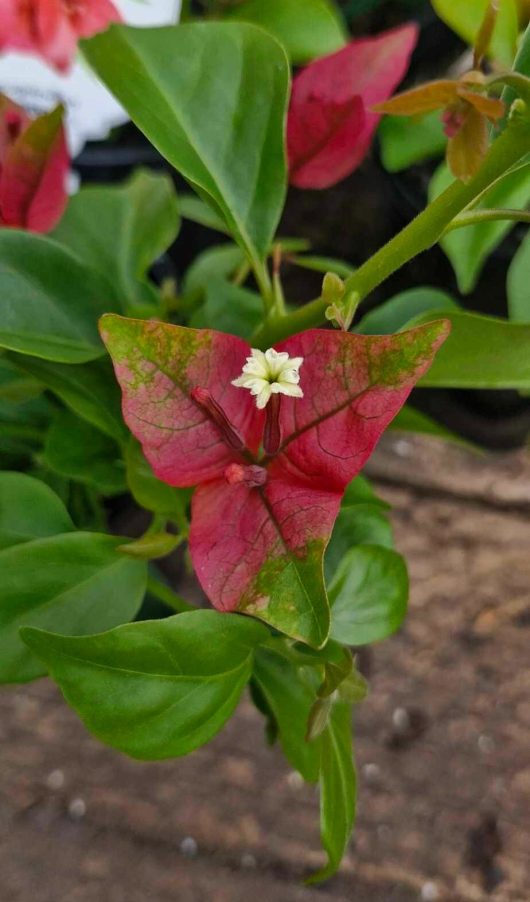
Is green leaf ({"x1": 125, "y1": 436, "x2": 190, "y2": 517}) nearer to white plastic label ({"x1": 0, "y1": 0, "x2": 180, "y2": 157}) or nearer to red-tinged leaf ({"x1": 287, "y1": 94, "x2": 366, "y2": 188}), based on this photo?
red-tinged leaf ({"x1": 287, "y1": 94, "x2": 366, "y2": 188})

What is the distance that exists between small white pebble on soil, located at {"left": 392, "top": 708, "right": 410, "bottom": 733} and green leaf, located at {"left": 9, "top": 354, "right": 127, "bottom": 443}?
443mm

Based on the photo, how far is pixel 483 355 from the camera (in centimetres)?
37

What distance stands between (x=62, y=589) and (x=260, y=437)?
0.14 metres

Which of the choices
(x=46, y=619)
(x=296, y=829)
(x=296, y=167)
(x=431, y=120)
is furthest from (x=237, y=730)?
(x=431, y=120)

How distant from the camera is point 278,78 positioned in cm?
41

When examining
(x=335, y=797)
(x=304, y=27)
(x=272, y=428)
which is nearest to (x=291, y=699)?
(x=335, y=797)

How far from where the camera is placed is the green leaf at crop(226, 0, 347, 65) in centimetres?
69

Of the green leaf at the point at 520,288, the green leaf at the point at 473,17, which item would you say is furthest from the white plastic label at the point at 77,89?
the green leaf at the point at 520,288

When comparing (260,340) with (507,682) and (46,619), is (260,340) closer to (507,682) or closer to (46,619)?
(46,619)

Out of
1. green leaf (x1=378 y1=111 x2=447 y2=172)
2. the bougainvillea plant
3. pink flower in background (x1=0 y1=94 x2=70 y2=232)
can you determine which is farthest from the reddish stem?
green leaf (x1=378 y1=111 x2=447 y2=172)

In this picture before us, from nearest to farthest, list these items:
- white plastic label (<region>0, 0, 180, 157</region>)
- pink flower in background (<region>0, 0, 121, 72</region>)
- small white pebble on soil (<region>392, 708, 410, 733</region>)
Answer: pink flower in background (<region>0, 0, 121, 72</region>)
small white pebble on soil (<region>392, 708, 410, 733</region>)
white plastic label (<region>0, 0, 180, 157</region>)

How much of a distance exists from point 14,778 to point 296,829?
0.25 meters

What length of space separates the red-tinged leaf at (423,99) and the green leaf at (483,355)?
9 centimetres

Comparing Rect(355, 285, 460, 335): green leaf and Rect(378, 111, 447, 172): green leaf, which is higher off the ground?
Rect(355, 285, 460, 335): green leaf
